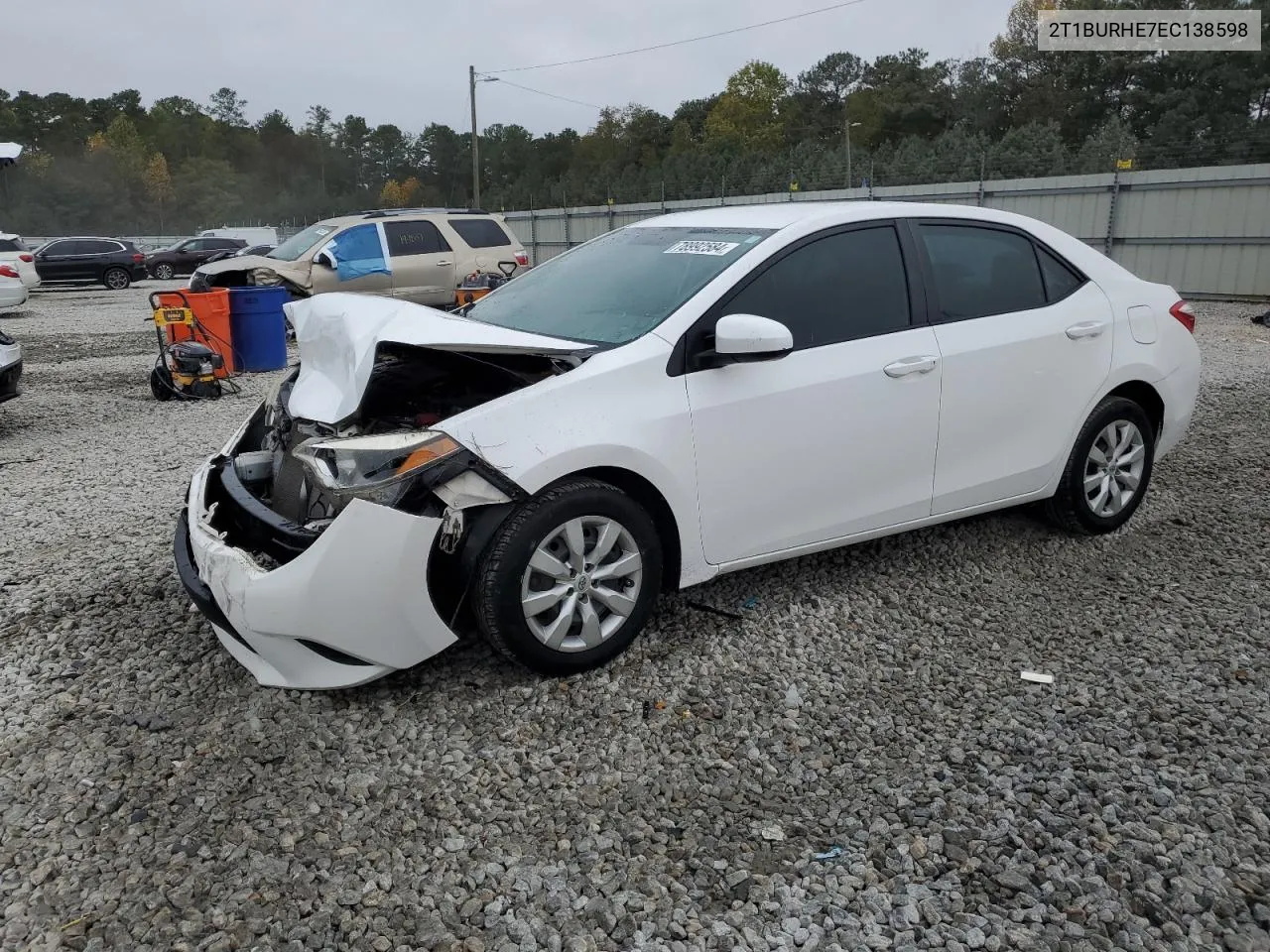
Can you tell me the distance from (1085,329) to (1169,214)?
49.8ft

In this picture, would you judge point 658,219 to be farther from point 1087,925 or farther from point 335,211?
point 335,211

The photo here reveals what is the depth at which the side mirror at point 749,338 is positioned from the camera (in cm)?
351

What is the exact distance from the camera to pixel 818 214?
13.6 ft

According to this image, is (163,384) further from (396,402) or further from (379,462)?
(379,462)

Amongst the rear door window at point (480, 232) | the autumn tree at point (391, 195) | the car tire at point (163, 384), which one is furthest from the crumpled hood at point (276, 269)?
the autumn tree at point (391, 195)

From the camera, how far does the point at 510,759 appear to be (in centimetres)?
312

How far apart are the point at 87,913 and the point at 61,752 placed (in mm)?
869

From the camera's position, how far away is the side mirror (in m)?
3.51

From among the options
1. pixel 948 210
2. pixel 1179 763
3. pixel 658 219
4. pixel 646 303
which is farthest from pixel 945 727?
pixel 658 219

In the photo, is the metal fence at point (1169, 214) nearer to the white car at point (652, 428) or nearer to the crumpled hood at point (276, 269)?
the crumpled hood at point (276, 269)

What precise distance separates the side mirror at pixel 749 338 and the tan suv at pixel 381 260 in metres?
10.4

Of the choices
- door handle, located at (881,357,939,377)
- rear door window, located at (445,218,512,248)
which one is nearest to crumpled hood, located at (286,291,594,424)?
door handle, located at (881,357,939,377)

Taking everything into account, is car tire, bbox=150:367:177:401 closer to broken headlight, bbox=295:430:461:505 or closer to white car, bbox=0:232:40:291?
broken headlight, bbox=295:430:461:505

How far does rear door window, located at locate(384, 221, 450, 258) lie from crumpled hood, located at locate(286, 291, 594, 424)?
31.9ft
